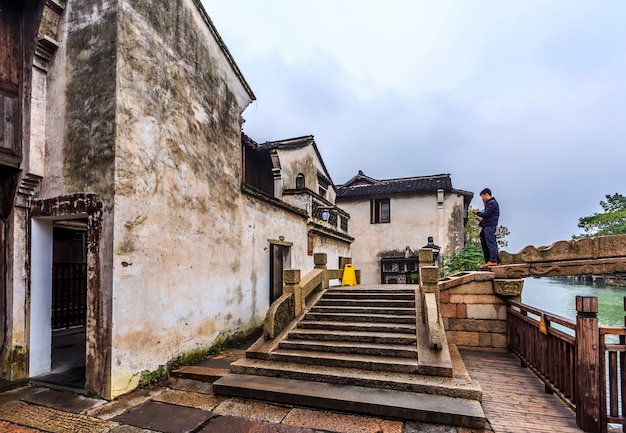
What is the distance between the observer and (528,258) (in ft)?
20.4

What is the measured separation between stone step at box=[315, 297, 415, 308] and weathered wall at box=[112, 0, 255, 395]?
1989 mm

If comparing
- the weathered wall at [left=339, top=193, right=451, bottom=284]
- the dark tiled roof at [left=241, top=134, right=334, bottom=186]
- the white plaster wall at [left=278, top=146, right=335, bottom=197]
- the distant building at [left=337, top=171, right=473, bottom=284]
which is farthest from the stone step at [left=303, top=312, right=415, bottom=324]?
the weathered wall at [left=339, top=193, right=451, bottom=284]

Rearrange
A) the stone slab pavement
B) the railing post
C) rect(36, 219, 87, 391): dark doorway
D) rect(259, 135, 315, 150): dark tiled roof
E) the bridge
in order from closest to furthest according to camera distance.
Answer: the railing post < the bridge < the stone slab pavement < rect(36, 219, 87, 391): dark doorway < rect(259, 135, 315, 150): dark tiled roof

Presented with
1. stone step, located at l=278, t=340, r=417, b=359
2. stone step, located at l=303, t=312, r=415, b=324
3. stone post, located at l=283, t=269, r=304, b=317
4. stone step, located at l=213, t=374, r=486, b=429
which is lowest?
stone step, located at l=213, t=374, r=486, b=429

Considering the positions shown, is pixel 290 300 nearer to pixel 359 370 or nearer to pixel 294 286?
pixel 294 286

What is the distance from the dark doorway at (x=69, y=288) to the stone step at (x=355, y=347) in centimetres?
443

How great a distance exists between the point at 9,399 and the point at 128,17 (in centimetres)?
596

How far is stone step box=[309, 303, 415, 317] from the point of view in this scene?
683 cm

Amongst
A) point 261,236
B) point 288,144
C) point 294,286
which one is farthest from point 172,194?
point 288,144

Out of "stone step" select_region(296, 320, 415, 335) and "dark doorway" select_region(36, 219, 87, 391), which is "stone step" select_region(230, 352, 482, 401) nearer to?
"stone step" select_region(296, 320, 415, 335)

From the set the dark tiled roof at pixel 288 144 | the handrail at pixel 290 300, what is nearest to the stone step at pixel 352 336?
the handrail at pixel 290 300

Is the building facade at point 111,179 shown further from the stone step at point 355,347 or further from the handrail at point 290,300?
the stone step at point 355,347

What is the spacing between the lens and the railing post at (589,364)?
3.65 metres

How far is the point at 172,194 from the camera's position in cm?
581
